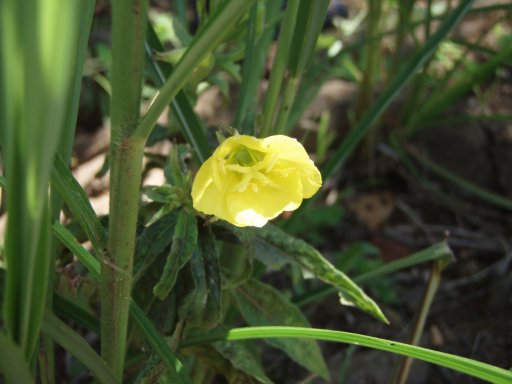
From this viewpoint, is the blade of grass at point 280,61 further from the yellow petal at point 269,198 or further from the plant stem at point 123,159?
the plant stem at point 123,159

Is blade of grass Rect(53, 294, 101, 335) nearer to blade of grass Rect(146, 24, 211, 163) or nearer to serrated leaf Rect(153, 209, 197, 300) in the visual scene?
serrated leaf Rect(153, 209, 197, 300)

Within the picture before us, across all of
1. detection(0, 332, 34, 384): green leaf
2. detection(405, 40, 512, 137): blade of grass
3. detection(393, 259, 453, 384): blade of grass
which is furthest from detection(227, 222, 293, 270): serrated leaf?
detection(405, 40, 512, 137): blade of grass

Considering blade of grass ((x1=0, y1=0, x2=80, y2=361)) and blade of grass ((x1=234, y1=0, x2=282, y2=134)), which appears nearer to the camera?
blade of grass ((x1=0, y1=0, x2=80, y2=361))

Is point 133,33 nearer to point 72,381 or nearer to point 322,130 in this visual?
point 72,381

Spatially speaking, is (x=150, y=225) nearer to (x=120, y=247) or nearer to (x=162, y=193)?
(x=162, y=193)

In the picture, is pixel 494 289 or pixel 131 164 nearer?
pixel 131 164

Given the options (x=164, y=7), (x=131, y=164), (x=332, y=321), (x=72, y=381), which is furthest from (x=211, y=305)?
(x=164, y=7)
